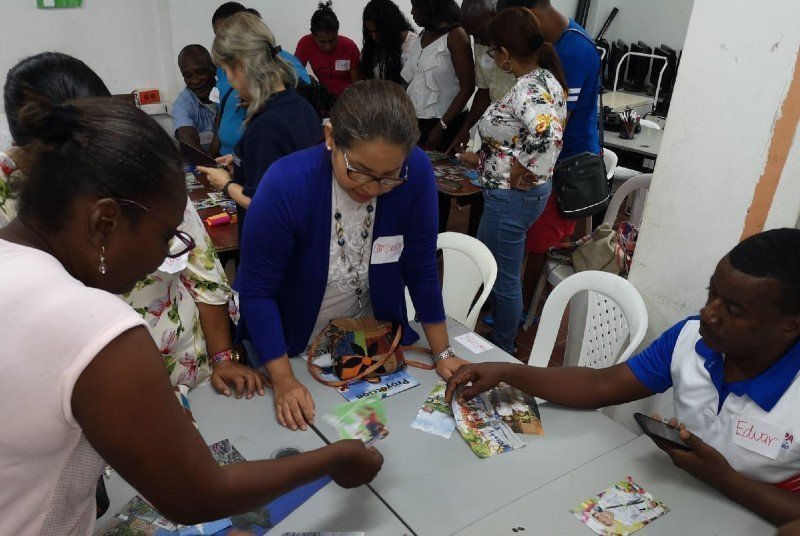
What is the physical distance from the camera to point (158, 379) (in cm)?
78

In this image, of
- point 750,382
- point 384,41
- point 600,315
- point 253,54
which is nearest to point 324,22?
point 384,41

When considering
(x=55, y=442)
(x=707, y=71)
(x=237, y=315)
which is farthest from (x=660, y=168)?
(x=55, y=442)

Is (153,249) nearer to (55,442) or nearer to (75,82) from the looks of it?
(55,442)

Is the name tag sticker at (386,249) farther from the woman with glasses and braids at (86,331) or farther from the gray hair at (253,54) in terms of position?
the gray hair at (253,54)

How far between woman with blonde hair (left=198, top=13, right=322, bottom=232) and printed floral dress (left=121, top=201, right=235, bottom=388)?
0.85 m

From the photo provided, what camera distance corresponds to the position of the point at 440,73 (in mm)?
4480

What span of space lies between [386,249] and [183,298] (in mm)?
614

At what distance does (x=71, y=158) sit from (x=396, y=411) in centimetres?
112

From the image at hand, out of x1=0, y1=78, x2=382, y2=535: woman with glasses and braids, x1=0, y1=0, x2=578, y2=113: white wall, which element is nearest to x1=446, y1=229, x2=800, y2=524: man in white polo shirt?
x1=0, y1=78, x2=382, y2=535: woman with glasses and braids

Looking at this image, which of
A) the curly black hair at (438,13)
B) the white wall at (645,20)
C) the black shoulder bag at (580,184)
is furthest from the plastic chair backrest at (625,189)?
the white wall at (645,20)

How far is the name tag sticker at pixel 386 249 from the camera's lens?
1764 mm

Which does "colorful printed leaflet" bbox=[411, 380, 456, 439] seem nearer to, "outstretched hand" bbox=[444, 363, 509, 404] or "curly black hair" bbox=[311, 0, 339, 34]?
"outstretched hand" bbox=[444, 363, 509, 404]

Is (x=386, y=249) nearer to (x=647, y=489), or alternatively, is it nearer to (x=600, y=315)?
(x=647, y=489)

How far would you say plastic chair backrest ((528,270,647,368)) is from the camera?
2170mm
